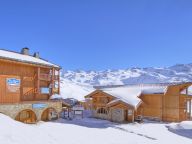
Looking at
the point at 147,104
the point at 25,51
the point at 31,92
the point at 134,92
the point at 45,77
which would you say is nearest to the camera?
the point at 31,92

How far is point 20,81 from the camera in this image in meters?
31.5

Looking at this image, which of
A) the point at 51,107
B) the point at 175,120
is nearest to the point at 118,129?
the point at 51,107

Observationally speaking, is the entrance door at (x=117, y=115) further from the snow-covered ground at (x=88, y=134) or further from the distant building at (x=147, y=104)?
the snow-covered ground at (x=88, y=134)

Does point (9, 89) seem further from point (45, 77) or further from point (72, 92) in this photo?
point (72, 92)

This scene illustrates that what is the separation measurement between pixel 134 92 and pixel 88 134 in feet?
55.3

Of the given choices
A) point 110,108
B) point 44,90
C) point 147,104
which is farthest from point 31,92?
point 147,104

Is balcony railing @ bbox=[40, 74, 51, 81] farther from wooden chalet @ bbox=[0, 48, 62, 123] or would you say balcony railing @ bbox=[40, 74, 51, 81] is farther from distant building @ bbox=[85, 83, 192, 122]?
distant building @ bbox=[85, 83, 192, 122]

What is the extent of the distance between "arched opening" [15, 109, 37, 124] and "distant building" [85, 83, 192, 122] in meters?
11.8

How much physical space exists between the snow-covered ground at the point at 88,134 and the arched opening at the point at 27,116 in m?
3.56

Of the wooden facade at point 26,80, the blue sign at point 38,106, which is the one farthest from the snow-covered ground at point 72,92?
the blue sign at point 38,106

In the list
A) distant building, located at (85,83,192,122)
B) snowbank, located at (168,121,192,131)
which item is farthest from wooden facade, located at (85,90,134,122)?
snowbank, located at (168,121,192,131)

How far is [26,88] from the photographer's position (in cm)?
3222

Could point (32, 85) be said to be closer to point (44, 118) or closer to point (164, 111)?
point (44, 118)

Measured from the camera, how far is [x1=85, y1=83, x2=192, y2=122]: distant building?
126ft
